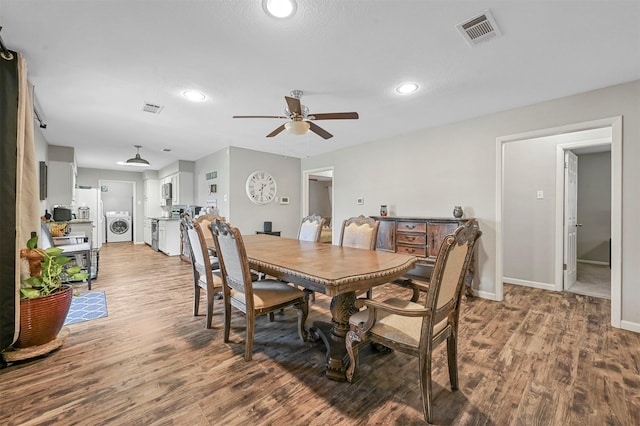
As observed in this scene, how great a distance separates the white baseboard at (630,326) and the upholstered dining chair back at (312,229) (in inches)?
119

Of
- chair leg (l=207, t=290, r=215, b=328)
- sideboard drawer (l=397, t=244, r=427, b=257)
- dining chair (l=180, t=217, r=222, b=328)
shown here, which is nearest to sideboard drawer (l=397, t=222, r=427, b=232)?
sideboard drawer (l=397, t=244, r=427, b=257)

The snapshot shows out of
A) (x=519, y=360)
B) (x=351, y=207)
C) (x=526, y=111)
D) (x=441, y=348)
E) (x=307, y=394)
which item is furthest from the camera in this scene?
(x=351, y=207)

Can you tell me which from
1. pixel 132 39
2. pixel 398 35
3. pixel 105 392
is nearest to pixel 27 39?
pixel 132 39

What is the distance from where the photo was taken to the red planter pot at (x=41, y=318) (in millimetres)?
1947

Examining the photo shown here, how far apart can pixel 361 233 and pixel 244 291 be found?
1.43m

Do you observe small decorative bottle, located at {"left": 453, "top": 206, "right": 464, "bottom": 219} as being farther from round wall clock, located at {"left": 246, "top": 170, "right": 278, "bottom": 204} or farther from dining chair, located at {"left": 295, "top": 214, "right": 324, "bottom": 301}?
round wall clock, located at {"left": 246, "top": 170, "right": 278, "bottom": 204}

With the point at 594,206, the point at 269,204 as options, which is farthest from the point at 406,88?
the point at 594,206

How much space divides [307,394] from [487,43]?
2.64m

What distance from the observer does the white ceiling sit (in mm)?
1662

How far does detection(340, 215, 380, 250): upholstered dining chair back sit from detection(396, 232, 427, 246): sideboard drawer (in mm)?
1036

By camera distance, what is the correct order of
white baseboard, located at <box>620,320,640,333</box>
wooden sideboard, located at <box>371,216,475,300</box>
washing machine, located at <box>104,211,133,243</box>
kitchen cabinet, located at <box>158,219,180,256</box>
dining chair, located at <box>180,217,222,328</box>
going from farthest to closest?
1. washing machine, located at <box>104,211,133,243</box>
2. kitchen cabinet, located at <box>158,219,180,256</box>
3. wooden sideboard, located at <box>371,216,475,300</box>
4. white baseboard, located at <box>620,320,640,333</box>
5. dining chair, located at <box>180,217,222,328</box>

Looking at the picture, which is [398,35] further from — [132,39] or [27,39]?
[27,39]

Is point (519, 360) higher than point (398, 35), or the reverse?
point (398, 35)

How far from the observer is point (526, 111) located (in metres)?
3.12
